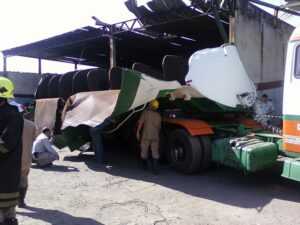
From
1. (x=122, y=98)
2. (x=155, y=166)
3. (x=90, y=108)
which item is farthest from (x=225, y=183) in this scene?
(x=90, y=108)

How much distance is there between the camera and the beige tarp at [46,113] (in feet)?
33.7

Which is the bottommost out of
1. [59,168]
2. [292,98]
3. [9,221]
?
[59,168]

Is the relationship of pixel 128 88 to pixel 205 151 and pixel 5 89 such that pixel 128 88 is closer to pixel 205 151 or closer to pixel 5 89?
pixel 205 151

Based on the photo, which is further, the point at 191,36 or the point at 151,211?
the point at 191,36

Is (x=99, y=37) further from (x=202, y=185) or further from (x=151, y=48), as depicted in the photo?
(x=202, y=185)

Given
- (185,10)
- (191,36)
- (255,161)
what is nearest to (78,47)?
(191,36)

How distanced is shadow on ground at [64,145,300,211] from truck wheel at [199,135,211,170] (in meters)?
0.25

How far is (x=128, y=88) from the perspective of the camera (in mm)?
7457

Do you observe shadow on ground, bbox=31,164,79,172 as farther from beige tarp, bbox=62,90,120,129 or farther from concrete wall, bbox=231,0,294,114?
concrete wall, bbox=231,0,294,114

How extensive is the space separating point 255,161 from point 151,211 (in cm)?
208

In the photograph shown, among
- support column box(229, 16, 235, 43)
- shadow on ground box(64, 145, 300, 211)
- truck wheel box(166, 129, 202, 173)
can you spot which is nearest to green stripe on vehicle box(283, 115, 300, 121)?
shadow on ground box(64, 145, 300, 211)

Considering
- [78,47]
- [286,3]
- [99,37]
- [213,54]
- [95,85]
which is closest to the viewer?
[213,54]

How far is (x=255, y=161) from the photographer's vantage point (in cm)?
648

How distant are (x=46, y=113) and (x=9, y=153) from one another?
6490mm
